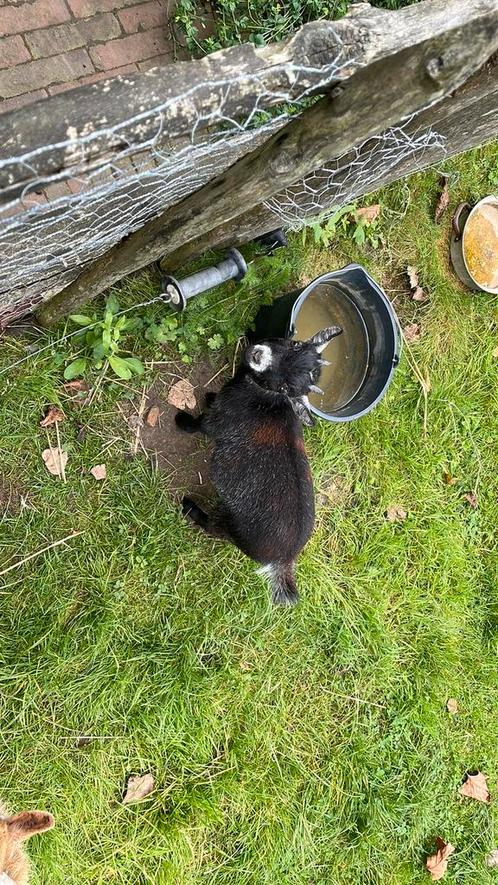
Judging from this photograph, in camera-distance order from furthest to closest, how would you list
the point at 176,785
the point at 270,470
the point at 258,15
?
the point at 258,15, the point at 176,785, the point at 270,470

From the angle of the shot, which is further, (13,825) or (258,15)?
(258,15)

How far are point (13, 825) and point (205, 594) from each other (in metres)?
1.76

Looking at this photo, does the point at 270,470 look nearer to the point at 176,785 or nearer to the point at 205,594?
the point at 205,594

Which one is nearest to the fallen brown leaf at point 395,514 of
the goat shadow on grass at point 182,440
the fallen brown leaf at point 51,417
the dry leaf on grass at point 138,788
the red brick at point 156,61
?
the goat shadow on grass at point 182,440

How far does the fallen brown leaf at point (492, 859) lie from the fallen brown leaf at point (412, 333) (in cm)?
386

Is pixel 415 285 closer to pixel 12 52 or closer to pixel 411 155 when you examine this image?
pixel 411 155

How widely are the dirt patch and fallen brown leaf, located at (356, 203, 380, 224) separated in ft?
9.69

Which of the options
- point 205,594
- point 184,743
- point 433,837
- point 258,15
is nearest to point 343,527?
point 205,594

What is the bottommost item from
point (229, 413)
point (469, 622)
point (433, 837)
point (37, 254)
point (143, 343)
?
point (433, 837)

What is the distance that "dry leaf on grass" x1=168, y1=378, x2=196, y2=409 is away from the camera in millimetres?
4133

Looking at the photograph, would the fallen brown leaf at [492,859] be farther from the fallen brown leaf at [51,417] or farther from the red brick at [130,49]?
the red brick at [130,49]

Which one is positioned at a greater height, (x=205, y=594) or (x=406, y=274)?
(x=406, y=274)

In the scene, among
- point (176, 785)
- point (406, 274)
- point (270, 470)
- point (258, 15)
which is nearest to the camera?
point (270, 470)

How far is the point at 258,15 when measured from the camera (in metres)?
4.30
